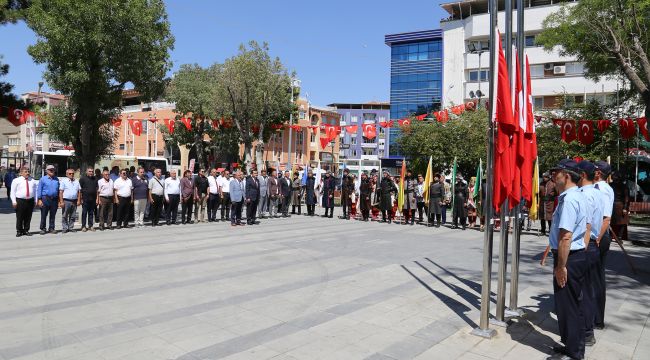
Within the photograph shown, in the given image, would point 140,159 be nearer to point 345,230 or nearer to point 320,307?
point 345,230

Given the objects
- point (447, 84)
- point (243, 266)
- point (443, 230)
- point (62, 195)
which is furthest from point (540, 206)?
point (447, 84)

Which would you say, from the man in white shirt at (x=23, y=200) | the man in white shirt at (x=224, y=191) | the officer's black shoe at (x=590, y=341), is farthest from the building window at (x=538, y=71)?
the officer's black shoe at (x=590, y=341)

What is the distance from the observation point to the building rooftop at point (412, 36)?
52.2m

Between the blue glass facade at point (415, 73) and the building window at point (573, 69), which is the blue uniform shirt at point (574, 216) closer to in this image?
the building window at point (573, 69)

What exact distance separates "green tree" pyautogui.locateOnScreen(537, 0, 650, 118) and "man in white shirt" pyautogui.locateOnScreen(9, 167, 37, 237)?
53.3 ft

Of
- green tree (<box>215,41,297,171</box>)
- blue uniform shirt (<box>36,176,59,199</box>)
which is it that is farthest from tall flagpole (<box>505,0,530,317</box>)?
green tree (<box>215,41,297,171</box>)

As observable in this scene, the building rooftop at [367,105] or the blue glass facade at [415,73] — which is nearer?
the blue glass facade at [415,73]

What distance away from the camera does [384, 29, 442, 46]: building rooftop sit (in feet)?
171

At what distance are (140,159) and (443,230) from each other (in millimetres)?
25485

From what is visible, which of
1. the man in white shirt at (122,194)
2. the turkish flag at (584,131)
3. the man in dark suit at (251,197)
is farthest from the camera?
the turkish flag at (584,131)

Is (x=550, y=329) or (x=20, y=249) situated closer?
(x=550, y=329)

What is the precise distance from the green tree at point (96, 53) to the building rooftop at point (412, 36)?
40.9m

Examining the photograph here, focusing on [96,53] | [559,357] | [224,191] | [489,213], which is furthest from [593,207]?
[96,53]

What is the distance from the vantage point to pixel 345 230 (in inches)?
605
